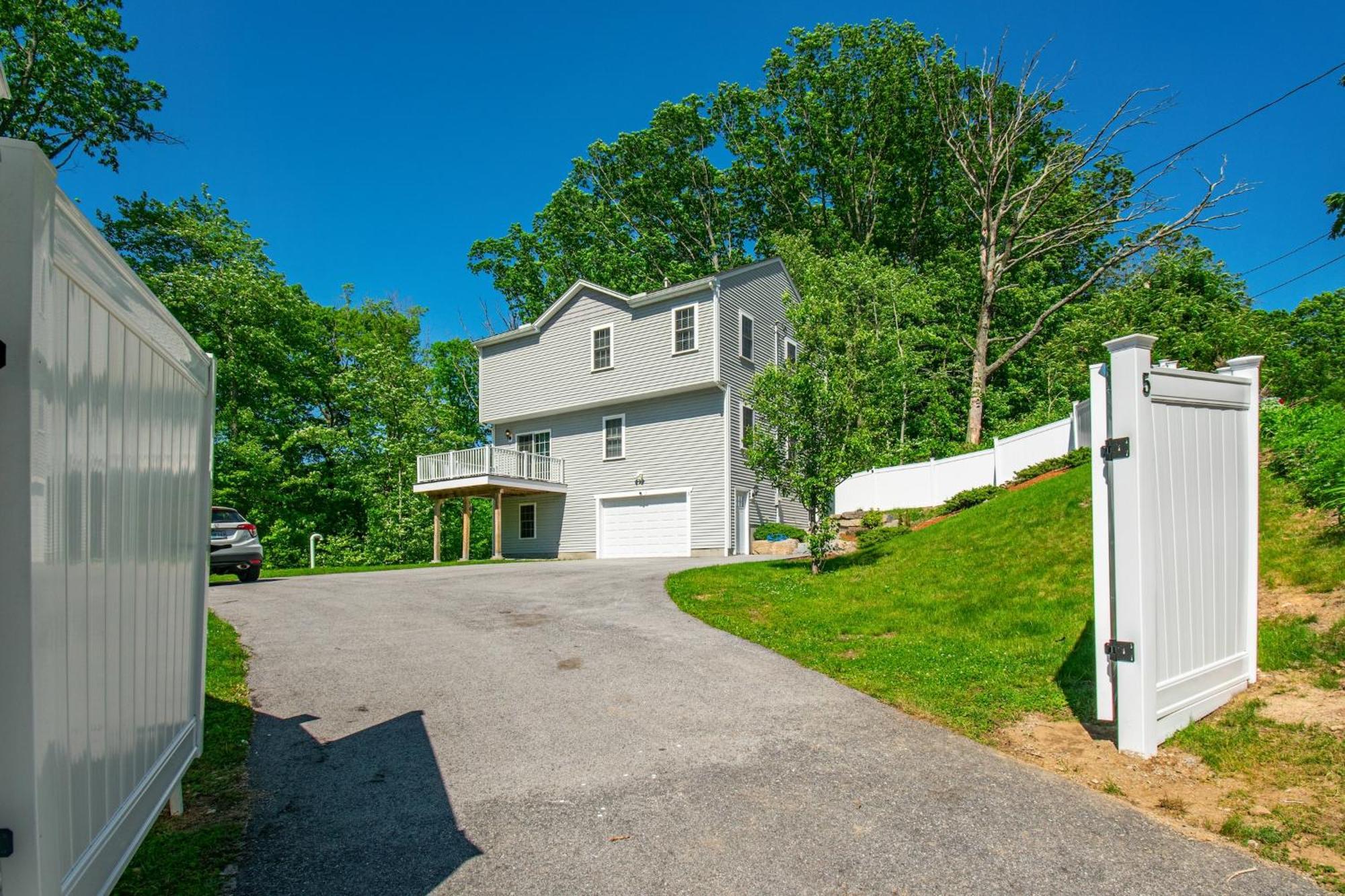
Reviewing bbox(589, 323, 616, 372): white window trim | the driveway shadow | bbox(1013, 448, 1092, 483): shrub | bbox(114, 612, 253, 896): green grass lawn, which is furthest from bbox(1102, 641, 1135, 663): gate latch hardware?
bbox(589, 323, 616, 372): white window trim

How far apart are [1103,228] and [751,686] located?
2600 centimetres

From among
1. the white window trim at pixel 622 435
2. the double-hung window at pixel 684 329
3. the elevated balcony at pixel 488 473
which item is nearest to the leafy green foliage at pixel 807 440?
the double-hung window at pixel 684 329

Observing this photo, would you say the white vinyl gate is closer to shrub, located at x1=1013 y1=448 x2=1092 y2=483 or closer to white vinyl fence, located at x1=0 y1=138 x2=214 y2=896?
white vinyl fence, located at x1=0 y1=138 x2=214 y2=896

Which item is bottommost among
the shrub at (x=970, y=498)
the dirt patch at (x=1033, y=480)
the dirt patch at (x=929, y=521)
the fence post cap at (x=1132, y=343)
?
the dirt patch at (x=929, y=521)

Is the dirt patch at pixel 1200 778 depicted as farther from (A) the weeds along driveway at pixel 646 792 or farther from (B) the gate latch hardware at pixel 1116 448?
(B) the gate latch hardware at pixel 1116 448

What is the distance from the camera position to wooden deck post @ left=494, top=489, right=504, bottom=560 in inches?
931

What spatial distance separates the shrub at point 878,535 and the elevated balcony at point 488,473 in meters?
10.5

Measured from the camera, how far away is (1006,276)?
2991cm

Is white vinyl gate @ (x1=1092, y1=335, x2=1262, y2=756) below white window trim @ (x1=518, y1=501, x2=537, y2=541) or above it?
above

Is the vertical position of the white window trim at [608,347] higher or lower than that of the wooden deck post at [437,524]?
higher

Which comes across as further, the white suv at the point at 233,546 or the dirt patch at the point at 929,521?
the dirt patch at the point at 929,521

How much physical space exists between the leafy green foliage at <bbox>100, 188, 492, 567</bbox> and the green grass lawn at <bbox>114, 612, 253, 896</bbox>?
2260 centimetres

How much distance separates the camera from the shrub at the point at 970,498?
51.6 feet

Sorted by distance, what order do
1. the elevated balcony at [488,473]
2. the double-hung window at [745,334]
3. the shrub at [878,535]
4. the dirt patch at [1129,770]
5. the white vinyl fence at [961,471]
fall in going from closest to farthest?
the dirt patch at [1129,770] → the shrub at [878,535] → the white vinyl fence at [961,471] → the elevated balcony at [488,473] → the double-hung window at [745,334]
